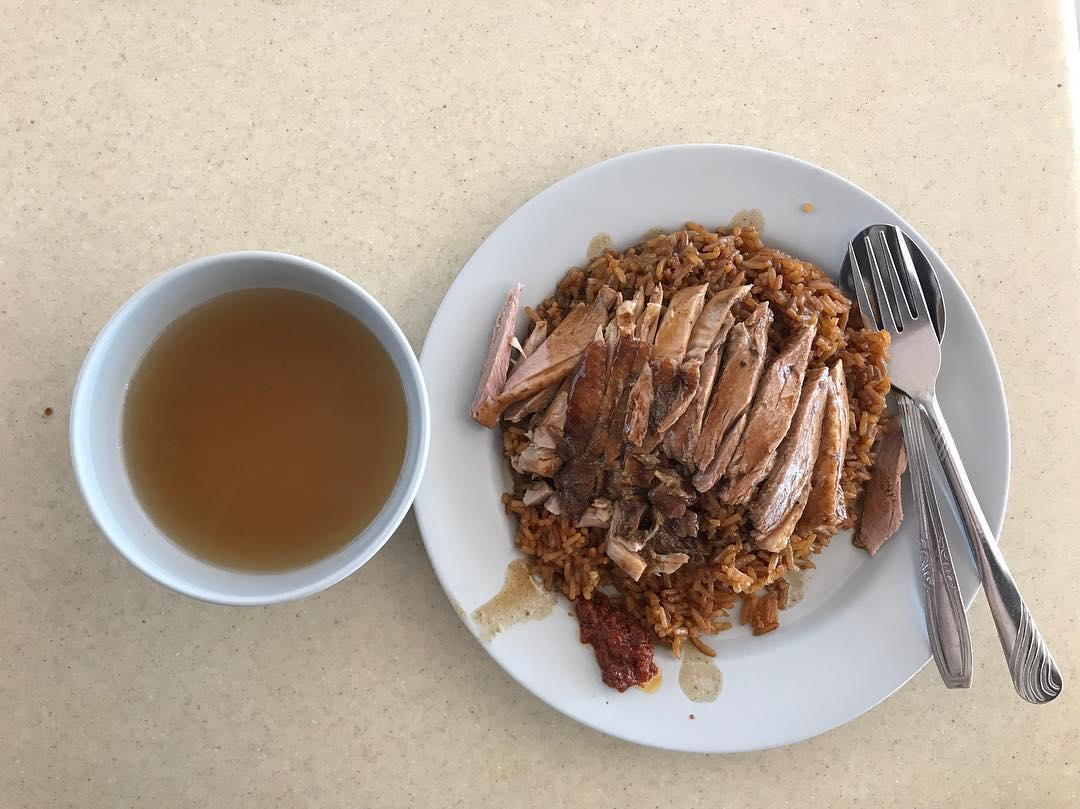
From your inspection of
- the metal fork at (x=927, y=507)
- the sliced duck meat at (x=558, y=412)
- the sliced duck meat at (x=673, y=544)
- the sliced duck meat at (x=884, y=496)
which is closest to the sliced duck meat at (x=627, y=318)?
the sliced duck meat at (x=558, y=412)

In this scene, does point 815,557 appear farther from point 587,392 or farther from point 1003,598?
point 587,392

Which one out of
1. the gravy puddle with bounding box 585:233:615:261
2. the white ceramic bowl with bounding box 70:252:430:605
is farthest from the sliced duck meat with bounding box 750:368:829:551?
the white ceramic bowl with bounding box 70:252:430:605

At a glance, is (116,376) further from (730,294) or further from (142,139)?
(730,294)

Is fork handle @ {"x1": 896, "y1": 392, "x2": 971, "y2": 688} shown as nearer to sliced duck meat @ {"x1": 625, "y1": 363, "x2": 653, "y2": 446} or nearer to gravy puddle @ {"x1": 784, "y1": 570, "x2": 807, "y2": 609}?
gravy puddle @ {"x1": 784, "y1": 570, "x2": 807, "y2": 609}

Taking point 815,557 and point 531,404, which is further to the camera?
point 815,557

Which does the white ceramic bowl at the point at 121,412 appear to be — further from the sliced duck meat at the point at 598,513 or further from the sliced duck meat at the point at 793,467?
the sliced duck meat at the point at 793,467

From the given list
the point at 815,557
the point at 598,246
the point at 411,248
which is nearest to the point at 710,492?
the point at 815,557
